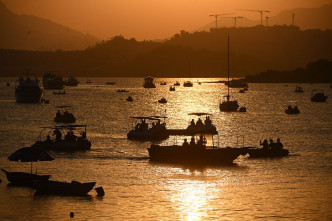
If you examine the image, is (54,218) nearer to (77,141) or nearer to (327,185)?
(327,185)

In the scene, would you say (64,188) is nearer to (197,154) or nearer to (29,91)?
(197,154)

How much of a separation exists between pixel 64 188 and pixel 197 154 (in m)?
19.3

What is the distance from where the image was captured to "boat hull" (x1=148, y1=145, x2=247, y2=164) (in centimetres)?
6619

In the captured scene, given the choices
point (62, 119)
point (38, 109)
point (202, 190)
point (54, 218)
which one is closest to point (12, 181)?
point (54, 218)

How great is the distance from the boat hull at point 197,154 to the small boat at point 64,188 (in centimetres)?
1752

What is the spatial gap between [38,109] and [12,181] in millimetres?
117545

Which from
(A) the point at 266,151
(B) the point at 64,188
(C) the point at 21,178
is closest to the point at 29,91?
(A) the point at 266,151

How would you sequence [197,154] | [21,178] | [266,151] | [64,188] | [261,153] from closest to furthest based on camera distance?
[64,188] < [21,178] < [197,154] < [261,153] < [266,151]

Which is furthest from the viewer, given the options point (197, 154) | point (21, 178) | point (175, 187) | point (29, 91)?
point (29, 91)

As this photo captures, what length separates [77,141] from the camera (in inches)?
3022

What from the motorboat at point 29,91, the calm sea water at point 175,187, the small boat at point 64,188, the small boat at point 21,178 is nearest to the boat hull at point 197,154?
Result: the calm sea water at point 175,187

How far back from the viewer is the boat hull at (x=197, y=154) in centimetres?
6619

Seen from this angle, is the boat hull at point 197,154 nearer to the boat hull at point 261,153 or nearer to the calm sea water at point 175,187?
the calm sea water at point 175,187

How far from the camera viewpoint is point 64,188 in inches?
2000
